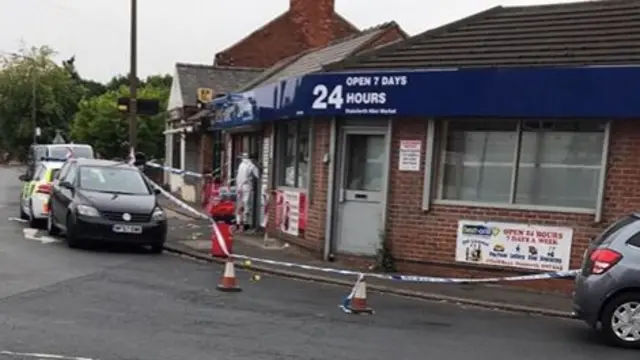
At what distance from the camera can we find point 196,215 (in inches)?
863

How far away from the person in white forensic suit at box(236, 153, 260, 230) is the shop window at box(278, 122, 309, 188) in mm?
1264

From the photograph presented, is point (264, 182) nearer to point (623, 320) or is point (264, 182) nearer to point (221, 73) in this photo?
point (623, 320)

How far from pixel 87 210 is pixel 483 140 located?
6.95 metres

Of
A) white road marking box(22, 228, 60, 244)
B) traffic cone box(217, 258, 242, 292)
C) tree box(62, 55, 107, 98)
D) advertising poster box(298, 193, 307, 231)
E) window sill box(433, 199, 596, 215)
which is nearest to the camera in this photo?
traffic cone box(217, 258, 242, 292)

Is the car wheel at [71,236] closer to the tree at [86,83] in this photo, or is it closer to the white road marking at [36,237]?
the white road marking at [36,237]

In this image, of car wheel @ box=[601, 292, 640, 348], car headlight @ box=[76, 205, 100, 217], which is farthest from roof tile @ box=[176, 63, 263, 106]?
car wheel @ box=[601, 292, 640, 348]

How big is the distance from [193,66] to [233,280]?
25242mm

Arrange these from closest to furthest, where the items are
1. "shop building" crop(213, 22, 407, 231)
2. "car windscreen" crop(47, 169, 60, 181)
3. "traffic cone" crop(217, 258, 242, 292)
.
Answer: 1. "traffic cone" crop(217, 258, 242, 292)
2. "shop building" crop(213, 22, 407, 231)
3. "car windscreen" crop(47, 169, 60, 181)

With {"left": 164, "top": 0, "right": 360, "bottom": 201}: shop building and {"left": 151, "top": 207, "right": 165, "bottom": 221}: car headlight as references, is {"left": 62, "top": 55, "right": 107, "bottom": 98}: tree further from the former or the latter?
{"left": 151, "top": 207, "right": 165, "bottom": 221}: car headlight

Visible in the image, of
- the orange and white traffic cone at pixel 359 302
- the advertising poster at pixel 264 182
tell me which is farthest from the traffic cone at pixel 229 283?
the advertising poster at pixel 264 182

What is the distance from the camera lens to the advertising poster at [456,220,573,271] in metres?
11.8

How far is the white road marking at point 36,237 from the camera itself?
48.2ft

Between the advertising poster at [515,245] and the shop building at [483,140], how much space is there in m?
0.02

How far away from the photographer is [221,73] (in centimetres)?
3422
